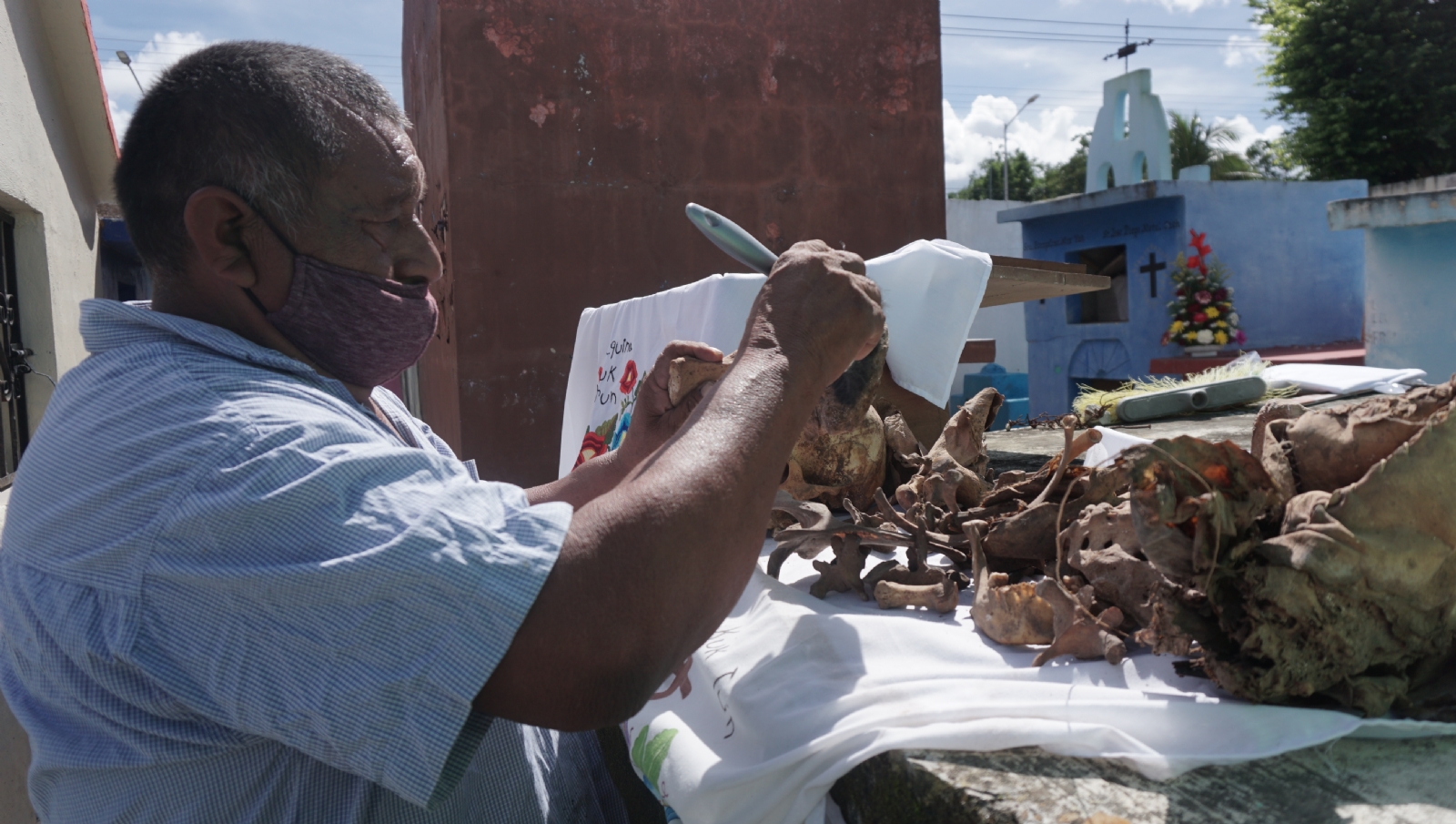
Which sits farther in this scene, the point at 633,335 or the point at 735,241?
the point at 633,335

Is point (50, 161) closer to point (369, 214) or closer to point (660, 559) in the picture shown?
point (369, 214)

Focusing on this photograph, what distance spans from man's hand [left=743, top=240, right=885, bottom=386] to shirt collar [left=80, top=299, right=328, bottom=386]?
0.61m

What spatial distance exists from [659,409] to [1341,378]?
152 inches

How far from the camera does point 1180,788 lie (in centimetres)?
96

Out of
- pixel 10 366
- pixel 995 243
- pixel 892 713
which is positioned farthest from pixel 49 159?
pixel 995 243

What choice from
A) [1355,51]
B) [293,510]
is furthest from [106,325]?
[1355,51]

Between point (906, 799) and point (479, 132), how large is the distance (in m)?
5.53

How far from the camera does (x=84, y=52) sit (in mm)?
5488

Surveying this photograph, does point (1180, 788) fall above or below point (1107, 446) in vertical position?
below

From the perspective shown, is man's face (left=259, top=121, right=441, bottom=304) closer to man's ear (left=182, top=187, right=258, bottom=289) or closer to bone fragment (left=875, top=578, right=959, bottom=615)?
man's ear (left=182, top=187, right=258, bottom=289)

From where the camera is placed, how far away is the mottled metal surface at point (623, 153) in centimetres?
581

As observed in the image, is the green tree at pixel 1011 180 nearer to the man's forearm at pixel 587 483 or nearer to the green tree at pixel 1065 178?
the green tree at pixel 1065 178

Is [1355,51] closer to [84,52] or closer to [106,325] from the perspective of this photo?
[84,52]

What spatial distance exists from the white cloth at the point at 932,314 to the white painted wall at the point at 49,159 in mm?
3846
